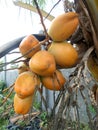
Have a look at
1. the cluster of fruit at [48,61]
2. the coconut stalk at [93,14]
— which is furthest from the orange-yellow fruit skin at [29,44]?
the coconut stalk at [93,14]

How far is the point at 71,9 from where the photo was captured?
722 mm

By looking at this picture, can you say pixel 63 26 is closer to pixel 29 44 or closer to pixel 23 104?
pixel 29 44

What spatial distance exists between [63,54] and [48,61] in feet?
0.13

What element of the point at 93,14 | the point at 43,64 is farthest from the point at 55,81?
the point at 93,14

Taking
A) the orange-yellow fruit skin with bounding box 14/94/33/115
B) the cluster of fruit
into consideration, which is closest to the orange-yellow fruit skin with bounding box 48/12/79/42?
the cluster of fruit

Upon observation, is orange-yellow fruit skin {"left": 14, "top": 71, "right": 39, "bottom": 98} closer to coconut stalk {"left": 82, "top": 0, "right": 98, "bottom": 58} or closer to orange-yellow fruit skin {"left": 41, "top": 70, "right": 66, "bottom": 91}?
orange-yellow fruit skin {"left": 41, "top": 70, "right": 66, "bottom": 91}

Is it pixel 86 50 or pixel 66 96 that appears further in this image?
pixel 86 50

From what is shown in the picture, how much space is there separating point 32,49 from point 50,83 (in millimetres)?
84

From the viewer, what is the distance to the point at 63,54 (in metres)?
0.62

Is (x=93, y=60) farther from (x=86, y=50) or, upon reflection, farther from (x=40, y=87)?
(x=40, y=87)

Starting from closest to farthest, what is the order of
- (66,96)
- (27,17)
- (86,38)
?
(66,96) → (86,38) → (27,17)

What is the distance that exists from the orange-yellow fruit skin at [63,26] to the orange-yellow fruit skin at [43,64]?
47 mm

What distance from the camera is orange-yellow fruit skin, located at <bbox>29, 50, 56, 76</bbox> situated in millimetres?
604

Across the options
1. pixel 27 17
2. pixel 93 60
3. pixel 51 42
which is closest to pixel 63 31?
pixel 51 42
